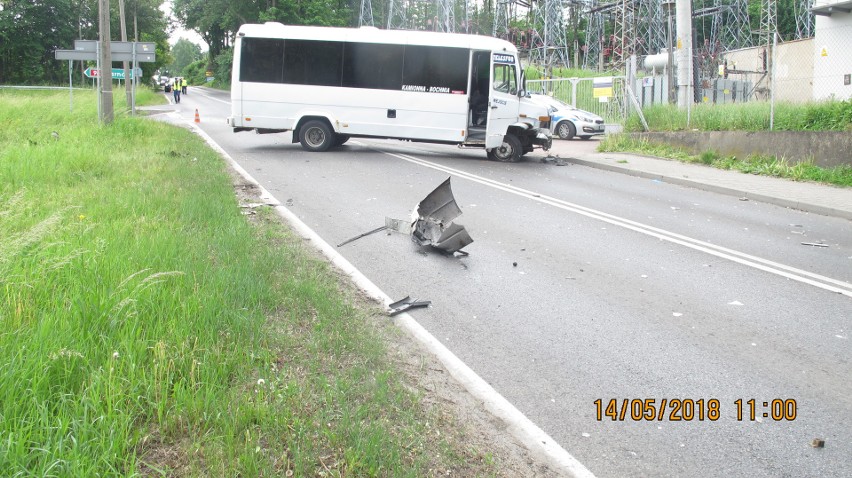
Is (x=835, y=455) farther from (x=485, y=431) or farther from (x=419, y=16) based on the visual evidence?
(x=419, y=16)

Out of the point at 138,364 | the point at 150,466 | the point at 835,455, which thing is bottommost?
the point at 835,455

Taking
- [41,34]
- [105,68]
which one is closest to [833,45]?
[105,68]

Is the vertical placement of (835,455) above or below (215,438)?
below

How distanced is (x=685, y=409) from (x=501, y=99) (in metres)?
14.7

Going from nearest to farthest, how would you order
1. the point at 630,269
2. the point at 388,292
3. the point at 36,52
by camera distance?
the point at 388,292, the point at 630,269, the point at 36,52

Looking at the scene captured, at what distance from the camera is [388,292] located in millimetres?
6594

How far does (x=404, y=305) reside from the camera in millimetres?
6121

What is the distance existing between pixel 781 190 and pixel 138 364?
39.8 feet

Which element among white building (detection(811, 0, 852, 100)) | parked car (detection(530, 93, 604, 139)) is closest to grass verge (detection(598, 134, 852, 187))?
parked car (detection(530, 93, 604, 139))

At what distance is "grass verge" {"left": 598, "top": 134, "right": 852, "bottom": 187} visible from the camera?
13.9 m

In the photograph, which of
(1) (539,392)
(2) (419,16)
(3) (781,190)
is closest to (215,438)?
(1) (539,392)

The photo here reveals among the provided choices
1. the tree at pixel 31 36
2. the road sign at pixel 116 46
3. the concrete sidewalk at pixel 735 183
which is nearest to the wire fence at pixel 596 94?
the concrete sidewalk at pixel 735 183

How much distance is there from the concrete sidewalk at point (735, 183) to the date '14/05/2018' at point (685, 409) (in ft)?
25.8

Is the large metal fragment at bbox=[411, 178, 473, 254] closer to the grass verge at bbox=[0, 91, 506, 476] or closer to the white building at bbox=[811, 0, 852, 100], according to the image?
the grass verge at bbox=[0, 91, 506, 476]
